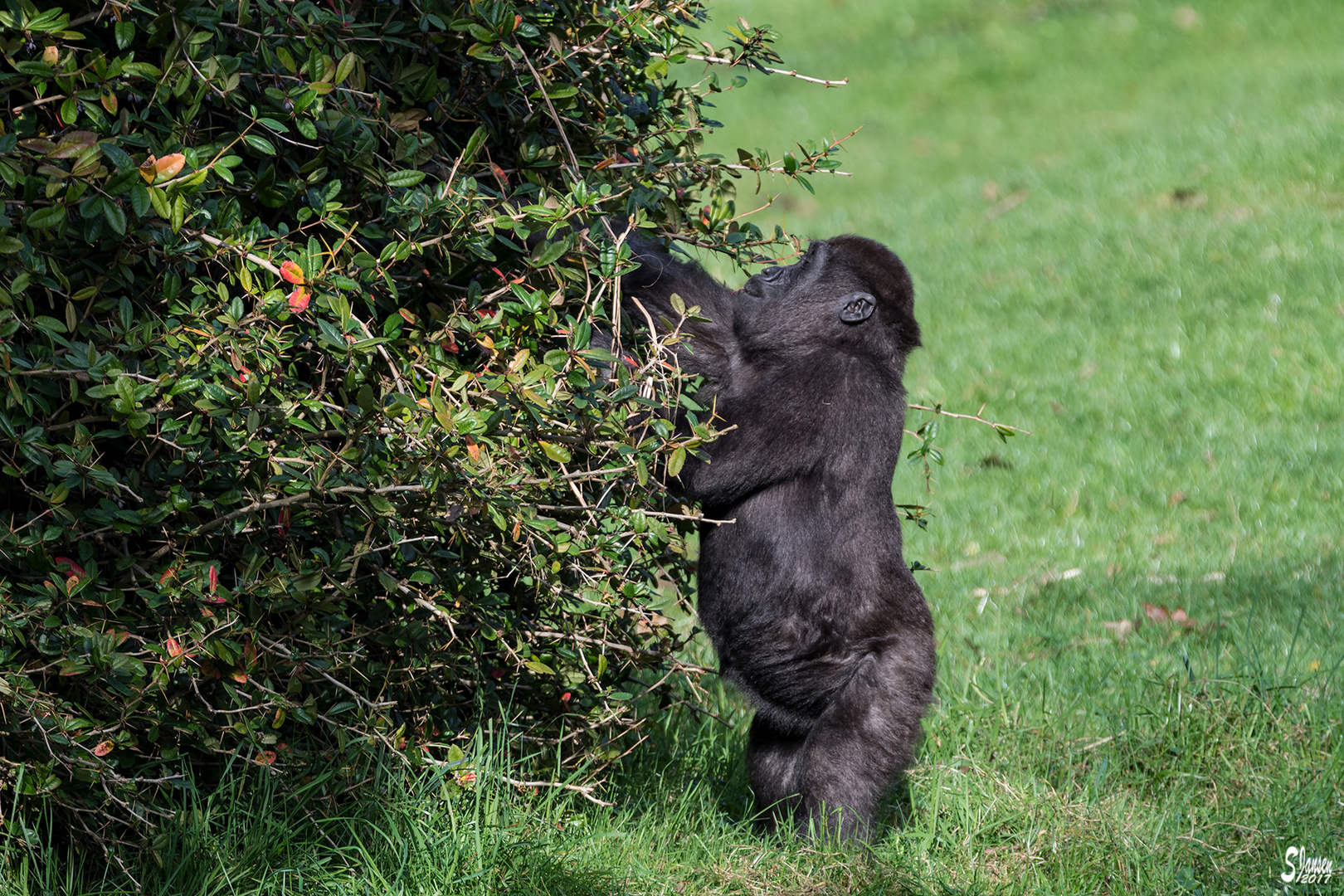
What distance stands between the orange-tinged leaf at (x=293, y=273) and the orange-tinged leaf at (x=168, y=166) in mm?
306

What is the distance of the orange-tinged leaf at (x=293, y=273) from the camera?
8.64 ft

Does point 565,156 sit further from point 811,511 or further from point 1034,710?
point 1034,710

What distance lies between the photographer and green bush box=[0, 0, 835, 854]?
2.57m

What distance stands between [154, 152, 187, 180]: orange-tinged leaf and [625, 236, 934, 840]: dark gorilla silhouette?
5.04ft

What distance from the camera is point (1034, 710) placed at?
15.2ft

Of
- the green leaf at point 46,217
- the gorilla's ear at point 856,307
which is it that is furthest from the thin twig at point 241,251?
the gorilla's ear at point 856,307

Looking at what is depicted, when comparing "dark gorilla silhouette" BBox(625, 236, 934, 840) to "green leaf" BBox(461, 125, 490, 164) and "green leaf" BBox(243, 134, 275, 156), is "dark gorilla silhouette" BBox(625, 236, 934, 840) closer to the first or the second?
"green leaf" BBox(461, 125, 490, 164)

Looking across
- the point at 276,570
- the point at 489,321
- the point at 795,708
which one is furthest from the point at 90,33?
the point at 795,708

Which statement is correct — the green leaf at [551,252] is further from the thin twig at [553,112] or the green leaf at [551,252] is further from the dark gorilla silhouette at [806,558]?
the dark gorilla silhouette at [806,558]

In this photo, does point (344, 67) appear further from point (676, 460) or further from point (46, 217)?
point (676, 460)

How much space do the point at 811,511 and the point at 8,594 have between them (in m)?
2.17

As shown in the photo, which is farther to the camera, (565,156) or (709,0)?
(709,0)

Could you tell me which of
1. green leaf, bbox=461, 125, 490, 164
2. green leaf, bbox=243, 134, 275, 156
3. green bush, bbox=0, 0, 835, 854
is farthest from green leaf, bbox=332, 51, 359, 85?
green leaf, bbox=461, 125, 490, 164

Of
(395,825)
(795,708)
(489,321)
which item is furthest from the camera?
(795,708)
